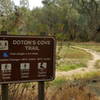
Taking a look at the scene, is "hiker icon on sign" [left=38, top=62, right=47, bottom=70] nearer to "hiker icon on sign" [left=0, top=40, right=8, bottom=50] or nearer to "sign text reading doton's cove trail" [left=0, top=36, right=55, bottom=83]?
"sign text reading doton's cove trail" [left=0, top=36, right=55, bottom=83]

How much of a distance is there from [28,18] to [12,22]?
0.99m

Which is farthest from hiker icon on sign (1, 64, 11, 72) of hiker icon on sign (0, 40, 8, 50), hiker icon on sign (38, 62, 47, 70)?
hiker icon on sign (38, 62, 47, 70)

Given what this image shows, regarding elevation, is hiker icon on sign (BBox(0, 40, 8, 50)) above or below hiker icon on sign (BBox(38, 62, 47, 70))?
above

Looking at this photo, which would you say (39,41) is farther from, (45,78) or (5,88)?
(5,88)

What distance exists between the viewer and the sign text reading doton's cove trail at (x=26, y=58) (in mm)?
4172

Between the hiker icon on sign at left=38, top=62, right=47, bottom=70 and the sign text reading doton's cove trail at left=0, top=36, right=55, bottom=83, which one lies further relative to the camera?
the hiker icon on sign at left=38, top=62, right=47, bottom=70

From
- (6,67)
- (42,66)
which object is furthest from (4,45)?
(42,66)

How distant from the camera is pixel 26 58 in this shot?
14.0 ft

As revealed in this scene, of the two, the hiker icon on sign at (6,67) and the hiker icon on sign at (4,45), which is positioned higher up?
the hiker icon on sign at (4,45)

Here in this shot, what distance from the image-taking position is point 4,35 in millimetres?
4164

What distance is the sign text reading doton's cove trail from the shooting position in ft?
13.7

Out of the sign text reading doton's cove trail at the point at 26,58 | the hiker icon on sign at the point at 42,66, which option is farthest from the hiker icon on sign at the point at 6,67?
the hiker icon on sign at the point at 42,66

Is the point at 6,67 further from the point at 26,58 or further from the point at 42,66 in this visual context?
the point at 42,66

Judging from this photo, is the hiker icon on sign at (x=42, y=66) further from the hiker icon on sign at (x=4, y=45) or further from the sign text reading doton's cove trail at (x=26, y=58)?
the hiker icon on sign at (x=4, y=45)
